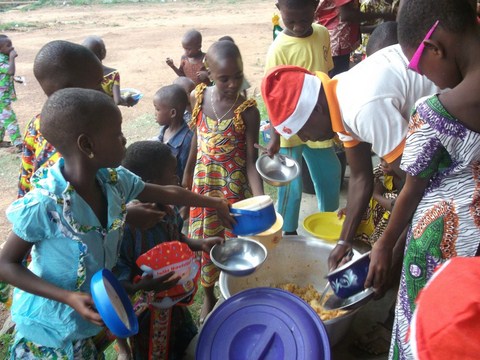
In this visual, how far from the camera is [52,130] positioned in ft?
4.73

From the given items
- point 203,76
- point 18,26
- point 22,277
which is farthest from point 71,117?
point 18,26

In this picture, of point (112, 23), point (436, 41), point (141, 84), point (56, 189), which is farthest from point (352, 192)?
point (112, 23)

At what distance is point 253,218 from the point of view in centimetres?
198

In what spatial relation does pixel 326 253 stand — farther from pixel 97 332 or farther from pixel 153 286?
pixel 97 332

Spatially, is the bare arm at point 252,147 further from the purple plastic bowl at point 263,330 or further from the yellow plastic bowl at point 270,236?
the purple plastic bowl at point 263,330

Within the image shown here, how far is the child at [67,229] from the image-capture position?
1383 millimetres

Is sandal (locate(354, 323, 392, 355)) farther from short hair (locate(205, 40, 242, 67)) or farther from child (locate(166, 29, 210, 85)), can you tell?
child (locate(166, 29, 210, 85))

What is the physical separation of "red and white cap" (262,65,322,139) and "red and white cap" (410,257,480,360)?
1.23 meters

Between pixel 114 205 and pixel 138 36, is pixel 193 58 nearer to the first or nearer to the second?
pixel 114 205

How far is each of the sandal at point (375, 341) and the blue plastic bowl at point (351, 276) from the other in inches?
28.1

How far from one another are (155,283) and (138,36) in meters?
12.7

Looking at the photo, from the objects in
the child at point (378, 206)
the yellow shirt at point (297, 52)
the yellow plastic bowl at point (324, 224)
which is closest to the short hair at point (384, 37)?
the yellow shirt at point (297, 52)

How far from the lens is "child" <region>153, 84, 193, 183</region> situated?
3.22m

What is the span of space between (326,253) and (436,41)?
1458mm
